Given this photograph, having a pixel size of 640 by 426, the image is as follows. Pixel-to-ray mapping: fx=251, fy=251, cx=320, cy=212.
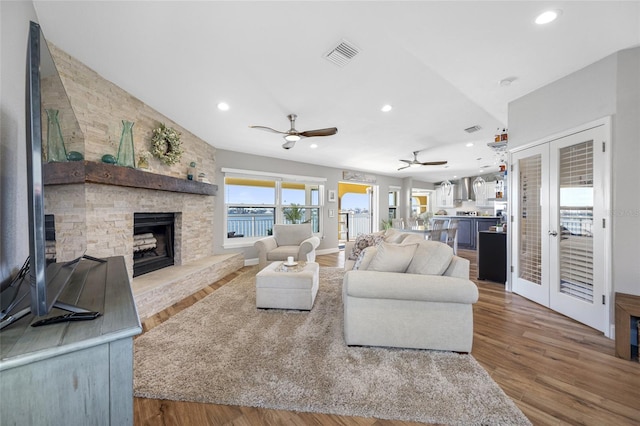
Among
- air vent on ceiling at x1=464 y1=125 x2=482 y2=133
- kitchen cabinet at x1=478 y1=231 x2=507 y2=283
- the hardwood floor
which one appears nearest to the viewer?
the hardwood floor

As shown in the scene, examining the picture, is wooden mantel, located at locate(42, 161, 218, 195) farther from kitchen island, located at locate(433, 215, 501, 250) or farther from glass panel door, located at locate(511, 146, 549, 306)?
kitchen island, located at locate(433, 215, 501, 250)

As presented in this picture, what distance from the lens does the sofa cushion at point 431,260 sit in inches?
84.4

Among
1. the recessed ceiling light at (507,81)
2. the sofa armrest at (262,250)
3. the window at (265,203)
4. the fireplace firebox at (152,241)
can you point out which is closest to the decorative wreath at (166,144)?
the fireplace firebox at (152,241)

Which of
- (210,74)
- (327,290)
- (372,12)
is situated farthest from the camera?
(327,290)

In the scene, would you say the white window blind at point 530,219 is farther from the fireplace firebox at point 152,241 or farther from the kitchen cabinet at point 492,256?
the fireplace firebox at point 152,241

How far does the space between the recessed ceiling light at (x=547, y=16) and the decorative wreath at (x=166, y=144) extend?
13.8 ft

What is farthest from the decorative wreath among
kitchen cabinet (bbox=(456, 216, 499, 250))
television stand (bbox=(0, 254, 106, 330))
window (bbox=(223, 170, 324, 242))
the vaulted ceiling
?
kitchen cabinet (bbox=(456, 216, 499, 250))

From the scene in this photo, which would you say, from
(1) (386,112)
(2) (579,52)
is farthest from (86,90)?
(2) (579,52)

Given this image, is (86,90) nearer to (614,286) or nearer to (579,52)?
(579,52)

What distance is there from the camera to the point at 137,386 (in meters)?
1.64

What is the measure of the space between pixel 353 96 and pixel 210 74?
1.68 metres

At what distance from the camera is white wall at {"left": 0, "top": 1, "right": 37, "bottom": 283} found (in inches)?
44.2

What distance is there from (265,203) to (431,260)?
456cm

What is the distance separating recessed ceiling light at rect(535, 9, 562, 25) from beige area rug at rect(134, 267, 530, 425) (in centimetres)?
272
